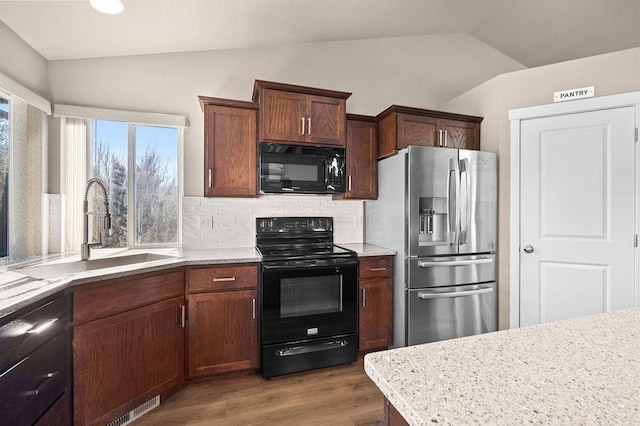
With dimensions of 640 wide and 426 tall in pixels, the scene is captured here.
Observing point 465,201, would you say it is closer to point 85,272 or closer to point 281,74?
point 281,74

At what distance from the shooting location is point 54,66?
237 centimetres

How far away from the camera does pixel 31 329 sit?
1.22 meters

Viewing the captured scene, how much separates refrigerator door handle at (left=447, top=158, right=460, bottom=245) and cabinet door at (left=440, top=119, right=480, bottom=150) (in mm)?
383

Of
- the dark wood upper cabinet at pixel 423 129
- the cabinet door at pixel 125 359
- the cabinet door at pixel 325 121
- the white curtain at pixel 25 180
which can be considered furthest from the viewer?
the dark wood upper cabinet at pixel 423 129

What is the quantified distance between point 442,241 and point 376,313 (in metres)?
0.83

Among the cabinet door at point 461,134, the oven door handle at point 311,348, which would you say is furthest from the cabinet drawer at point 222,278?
the cabinet door at point 461,134

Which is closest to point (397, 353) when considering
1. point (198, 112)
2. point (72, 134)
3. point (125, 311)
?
point (125, 311)

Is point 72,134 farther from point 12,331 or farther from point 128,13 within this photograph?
point 12,331

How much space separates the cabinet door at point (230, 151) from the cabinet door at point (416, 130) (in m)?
1.27

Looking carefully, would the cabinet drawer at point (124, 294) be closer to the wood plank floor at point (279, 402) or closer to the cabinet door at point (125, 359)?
the cabinet door at point (125, 359)

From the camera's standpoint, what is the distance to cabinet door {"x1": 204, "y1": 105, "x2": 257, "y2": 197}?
93.7 inches

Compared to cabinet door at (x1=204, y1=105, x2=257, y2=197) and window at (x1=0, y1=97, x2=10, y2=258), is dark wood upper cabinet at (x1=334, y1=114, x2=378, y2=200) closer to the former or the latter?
cabinet door at (x1=204, y1=105, x2=257, y2=197)

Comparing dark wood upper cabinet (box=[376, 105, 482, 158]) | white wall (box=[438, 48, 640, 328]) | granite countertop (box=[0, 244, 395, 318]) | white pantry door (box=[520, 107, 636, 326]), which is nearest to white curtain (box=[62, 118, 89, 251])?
granite countertop (box=[0, 244, 395, 318])

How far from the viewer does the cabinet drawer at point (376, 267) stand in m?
2.51
